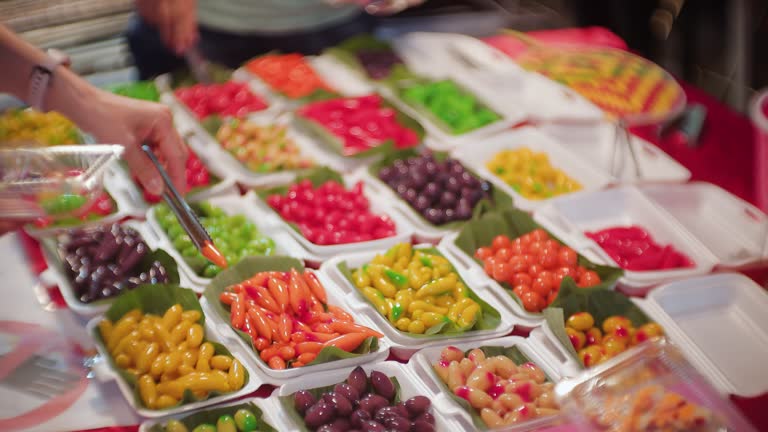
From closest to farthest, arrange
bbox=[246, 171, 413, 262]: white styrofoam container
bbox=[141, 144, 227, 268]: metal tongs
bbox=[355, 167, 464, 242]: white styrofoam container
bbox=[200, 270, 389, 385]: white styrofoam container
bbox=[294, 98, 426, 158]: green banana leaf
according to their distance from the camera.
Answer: bbox=[200, 270, 389, 385]: white styrofoam container
bbox=[141, 144, 227, 268]: metal tongs
bbox=[246, 171, 413, 262]: white styrofoam container
bbox=[355, 167, 464, 242]: white styrofoam container
bbox=[294, 98, 426, 158]: green banana leaf

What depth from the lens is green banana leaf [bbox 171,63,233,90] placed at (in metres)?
3.12

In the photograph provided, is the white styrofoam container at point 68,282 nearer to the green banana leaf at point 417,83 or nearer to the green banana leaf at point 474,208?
the green banana leaf at point 474,208

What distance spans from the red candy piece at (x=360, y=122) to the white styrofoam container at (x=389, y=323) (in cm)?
63

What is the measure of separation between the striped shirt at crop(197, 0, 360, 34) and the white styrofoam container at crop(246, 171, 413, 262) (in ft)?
3.87

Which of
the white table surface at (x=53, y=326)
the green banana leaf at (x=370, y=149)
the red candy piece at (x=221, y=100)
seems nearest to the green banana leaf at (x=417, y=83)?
the green banana leaf at (x=370, y=149)

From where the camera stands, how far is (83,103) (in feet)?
6.38

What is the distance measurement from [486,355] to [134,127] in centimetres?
99

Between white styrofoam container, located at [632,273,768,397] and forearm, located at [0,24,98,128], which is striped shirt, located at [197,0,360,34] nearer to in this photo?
forearm, located at [0,24,98,128]

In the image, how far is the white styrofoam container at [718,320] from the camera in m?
1.91

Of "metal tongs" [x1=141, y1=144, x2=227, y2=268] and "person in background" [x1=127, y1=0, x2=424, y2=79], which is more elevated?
"metal tongs" [x1=141, y1=144, x2=227, y2=268]

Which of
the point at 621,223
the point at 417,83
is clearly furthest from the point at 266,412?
the point at 417,83

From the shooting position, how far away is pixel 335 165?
8.87 feet

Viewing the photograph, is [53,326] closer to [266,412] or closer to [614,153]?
[266,412]

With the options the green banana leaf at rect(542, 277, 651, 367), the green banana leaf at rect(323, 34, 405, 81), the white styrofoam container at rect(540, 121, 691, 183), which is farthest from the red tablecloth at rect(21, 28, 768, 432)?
the green banana leaf at rect(323, 34, 405, 81)
